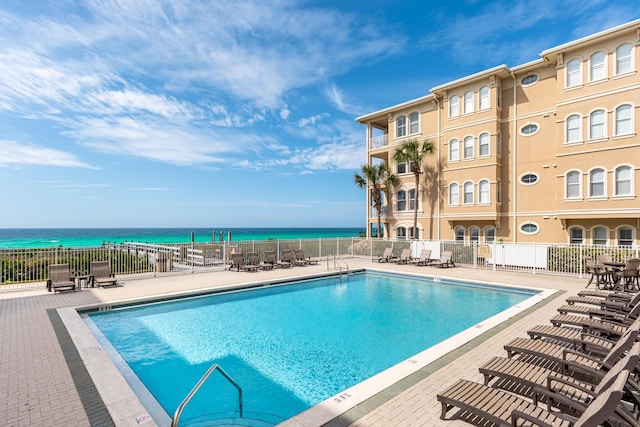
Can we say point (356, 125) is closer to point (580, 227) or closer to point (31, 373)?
point (580, 227)

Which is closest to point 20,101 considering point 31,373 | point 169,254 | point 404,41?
point 169,254

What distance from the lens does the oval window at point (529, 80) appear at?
20184 millimetres

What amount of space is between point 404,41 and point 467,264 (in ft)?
48.2

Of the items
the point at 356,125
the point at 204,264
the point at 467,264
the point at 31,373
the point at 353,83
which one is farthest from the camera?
the point at 356,125

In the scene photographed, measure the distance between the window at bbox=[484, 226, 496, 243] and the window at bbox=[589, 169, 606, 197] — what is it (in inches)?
221

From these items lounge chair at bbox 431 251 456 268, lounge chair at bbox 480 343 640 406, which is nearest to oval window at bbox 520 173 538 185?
lounge chair at bbox 431 251 456 268

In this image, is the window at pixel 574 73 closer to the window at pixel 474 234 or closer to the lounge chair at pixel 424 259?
the window at pixel 474 234

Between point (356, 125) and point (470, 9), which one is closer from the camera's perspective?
point (470, 9)

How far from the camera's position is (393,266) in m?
17.4

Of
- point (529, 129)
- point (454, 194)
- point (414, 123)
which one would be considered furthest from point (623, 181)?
point (414, 123)

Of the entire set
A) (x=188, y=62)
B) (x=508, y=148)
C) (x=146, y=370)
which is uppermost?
(x=188, y=62)

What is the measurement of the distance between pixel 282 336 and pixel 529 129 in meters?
20.3

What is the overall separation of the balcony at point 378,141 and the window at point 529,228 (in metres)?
11.9

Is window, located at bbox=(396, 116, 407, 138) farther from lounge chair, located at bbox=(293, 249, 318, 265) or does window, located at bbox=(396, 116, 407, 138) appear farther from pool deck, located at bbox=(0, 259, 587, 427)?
pool deck, located at bbox=(0, 259, 587, 427)
